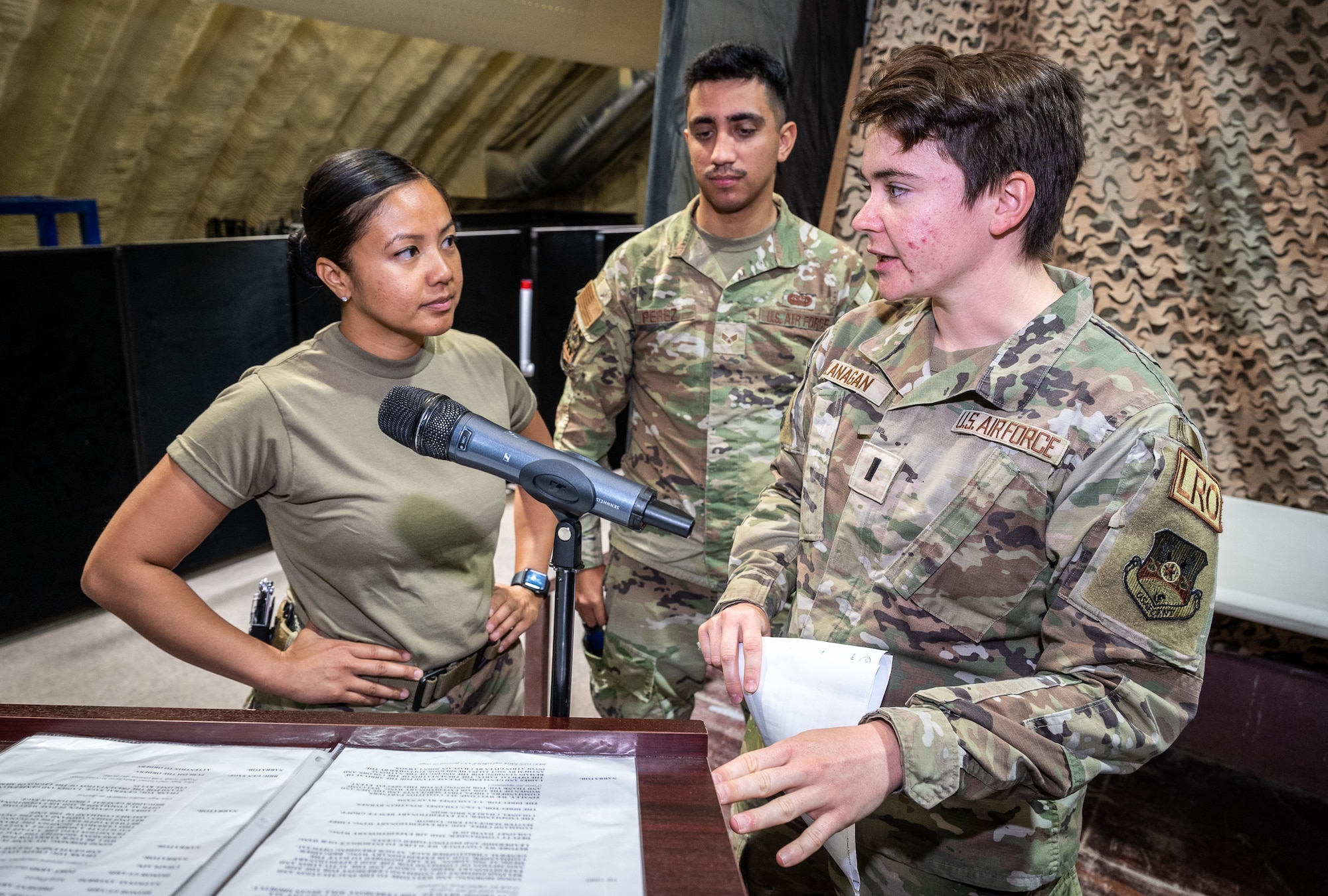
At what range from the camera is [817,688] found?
916 millimetres

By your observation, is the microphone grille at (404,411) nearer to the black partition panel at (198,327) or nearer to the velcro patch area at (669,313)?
the velcro patch area at (669,313)

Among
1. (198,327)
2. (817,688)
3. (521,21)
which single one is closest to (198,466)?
(817,688)

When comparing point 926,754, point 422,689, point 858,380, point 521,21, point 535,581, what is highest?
point 521,21

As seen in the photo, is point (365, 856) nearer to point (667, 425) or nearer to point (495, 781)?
point (495, 781)

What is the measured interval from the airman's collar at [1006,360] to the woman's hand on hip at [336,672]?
0.77 metres

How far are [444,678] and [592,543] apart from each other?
2.31 ft

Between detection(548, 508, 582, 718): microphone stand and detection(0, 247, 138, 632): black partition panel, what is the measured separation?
2763mm

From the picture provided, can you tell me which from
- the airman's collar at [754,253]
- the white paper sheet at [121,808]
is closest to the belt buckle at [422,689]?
the white paper sheet at [121,808]

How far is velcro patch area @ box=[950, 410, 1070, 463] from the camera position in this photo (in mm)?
951

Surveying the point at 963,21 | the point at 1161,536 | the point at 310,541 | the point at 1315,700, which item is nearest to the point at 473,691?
the point at 310,541

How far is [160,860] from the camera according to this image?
0.67 m

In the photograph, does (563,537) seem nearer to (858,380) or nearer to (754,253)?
(858,380)

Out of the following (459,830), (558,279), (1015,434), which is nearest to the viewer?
(459,830)

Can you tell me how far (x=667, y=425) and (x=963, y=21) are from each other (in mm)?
1808
